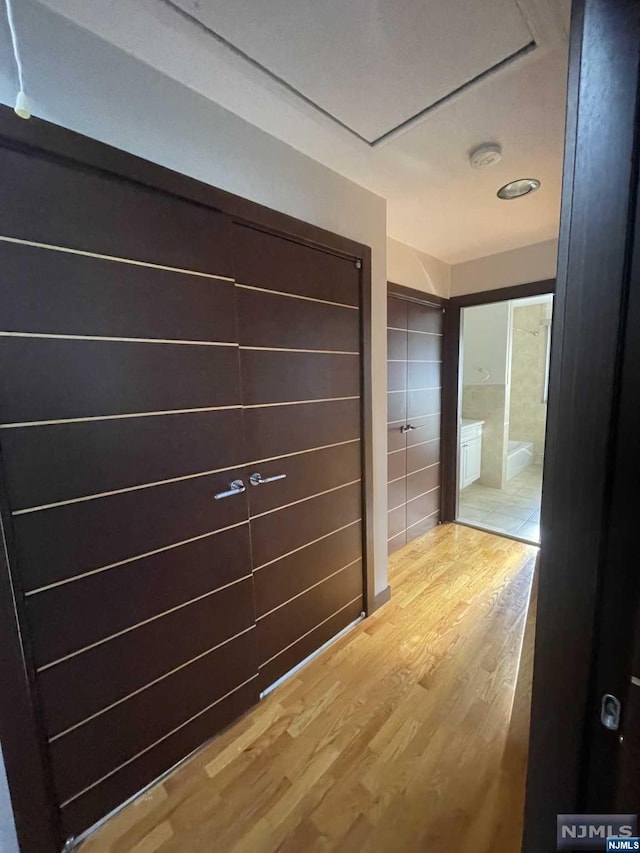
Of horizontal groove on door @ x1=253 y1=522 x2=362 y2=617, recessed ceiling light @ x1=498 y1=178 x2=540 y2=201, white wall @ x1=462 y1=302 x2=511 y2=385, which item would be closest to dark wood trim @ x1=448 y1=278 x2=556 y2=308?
recessed ceiling light @ x1=498 y1=178 x2=540 y2=201

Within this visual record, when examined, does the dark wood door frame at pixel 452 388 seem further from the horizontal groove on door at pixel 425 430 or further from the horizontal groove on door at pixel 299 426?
the horizontal groove on door at pixel 299 426

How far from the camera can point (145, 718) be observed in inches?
47.6

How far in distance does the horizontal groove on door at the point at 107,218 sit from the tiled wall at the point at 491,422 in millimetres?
3721

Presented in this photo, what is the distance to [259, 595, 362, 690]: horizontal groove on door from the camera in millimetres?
1607

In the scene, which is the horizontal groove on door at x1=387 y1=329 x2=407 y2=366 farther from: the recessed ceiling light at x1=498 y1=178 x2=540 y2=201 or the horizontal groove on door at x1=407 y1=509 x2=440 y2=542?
the horizontal groove on door at x1=407 y1=509 x2=440 y2=542

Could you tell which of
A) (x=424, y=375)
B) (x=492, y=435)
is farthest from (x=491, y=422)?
(x=424, y=375)

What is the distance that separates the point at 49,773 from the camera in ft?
3.37

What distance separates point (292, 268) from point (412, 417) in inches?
70.1

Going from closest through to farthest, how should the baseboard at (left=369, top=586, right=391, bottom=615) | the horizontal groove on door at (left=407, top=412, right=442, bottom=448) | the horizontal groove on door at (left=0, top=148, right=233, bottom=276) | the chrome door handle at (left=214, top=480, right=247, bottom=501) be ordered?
the horizontal groove on door at (left=0, top=148, right=233, bottom=276)
the chrome door handle at (left=214, top=480, right=247, bottom=501)
the baseboard at (left=369, top=586, right=391, bottom=615)
the horizontal groove on door at (left=407, top=412, right=442, bottom=448)

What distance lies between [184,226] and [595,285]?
48.7 inches

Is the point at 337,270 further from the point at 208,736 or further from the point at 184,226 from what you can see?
the point at 208,736

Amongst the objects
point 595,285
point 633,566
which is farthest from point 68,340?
point 633,566

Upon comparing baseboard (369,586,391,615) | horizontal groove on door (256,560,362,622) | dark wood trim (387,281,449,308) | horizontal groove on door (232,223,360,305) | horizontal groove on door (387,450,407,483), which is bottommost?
baseboard (369,586,391,615)

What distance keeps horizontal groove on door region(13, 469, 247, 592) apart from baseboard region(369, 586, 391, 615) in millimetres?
1242
